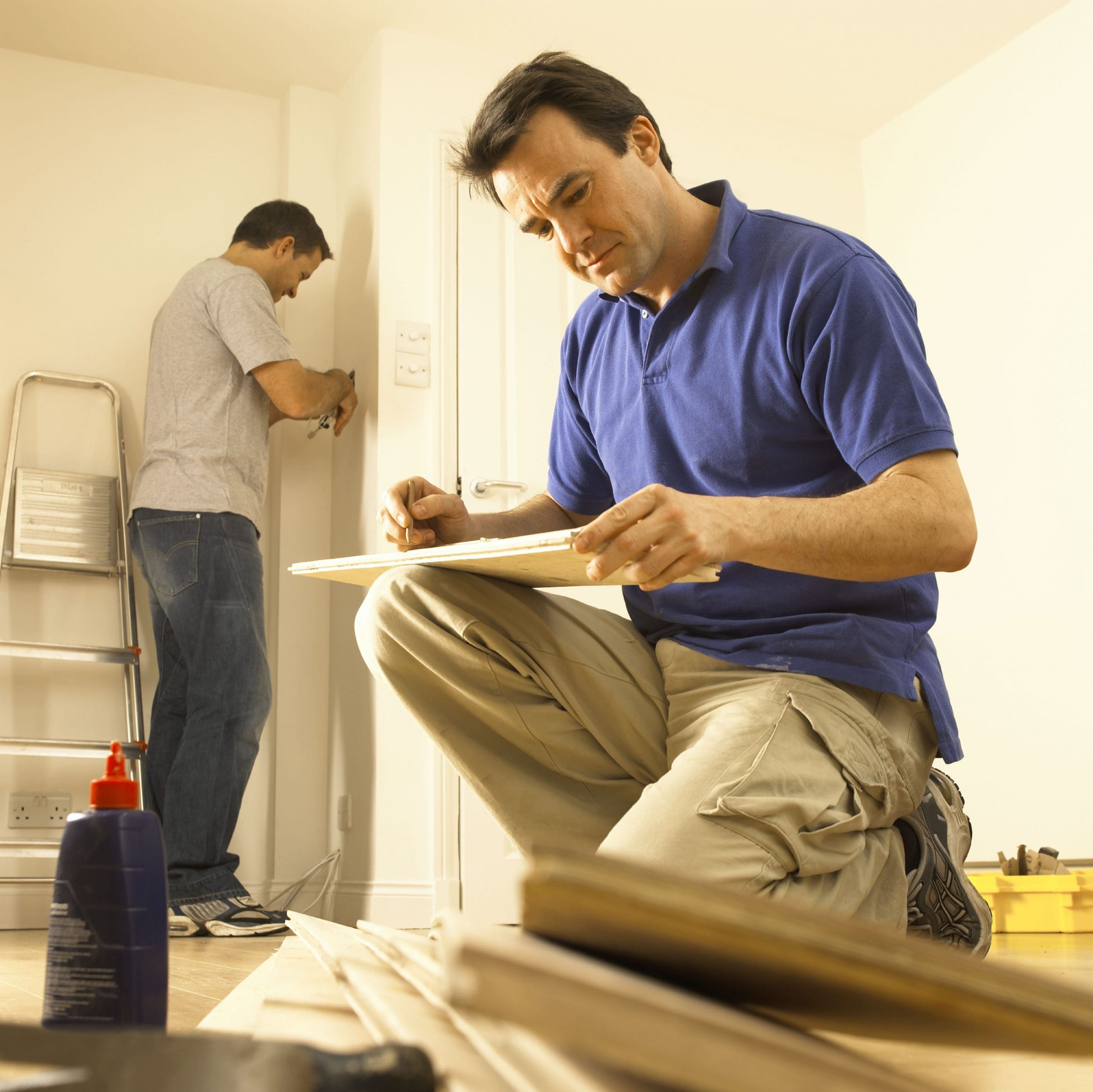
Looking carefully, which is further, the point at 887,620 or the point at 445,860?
the point at 445,860

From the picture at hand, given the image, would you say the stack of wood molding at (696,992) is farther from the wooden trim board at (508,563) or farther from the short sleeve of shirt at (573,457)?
the short sleeve of shirt at (573,457)

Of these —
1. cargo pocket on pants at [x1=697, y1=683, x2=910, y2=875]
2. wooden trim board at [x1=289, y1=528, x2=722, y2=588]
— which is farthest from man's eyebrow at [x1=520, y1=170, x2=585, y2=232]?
cargo pocket on pants at [x1=697, y1=683, x2=910, y2=875]

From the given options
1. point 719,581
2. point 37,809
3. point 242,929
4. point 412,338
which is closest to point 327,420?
point 412,338

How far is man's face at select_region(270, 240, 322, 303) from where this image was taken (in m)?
3.06

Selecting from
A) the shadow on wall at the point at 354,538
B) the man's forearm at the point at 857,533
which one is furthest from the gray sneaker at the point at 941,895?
the shadow on wall at the point at 354,538

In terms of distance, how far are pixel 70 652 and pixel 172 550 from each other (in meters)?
0.41

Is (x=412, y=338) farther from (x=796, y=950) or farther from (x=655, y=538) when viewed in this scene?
(x=796, y=950)

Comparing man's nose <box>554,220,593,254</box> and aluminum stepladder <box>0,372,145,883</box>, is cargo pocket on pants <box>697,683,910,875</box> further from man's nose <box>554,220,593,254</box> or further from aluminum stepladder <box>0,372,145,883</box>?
aluminum stepladder <box>0,372,145,883</box>

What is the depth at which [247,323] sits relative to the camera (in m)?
2.83

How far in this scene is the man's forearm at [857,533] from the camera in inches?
43.8

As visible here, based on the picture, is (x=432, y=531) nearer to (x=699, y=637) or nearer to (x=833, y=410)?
(x=699, y=637)

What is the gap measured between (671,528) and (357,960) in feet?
1.61

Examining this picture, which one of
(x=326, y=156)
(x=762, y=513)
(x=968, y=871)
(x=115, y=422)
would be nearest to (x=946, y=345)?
(x=968, y=871)

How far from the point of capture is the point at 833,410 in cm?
129
